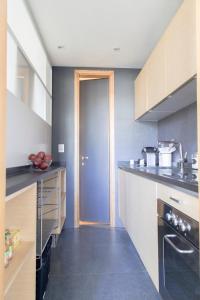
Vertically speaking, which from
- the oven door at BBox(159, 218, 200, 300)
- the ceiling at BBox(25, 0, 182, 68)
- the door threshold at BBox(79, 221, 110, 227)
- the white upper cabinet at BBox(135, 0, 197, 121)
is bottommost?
the door threshold at BBox(79, 221, 110, 227)

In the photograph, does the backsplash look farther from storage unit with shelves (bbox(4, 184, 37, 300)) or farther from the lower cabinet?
storage unit with shelves (bbox(4, 184, 37, 300))

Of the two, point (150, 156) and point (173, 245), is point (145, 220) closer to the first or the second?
point (173, 245)

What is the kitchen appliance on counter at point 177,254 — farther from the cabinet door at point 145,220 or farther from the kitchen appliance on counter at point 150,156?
the kitchen appliance on counter at point 150,156

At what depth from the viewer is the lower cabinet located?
1511mm

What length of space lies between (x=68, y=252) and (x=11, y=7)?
2.16 metres

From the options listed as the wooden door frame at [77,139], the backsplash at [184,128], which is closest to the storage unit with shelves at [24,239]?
the backsplash at [184,128]

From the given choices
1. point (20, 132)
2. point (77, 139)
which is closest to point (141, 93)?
point (77, 139)

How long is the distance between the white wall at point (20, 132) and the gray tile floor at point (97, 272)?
3.16ft

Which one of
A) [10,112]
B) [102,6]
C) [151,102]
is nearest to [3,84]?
[10,112]

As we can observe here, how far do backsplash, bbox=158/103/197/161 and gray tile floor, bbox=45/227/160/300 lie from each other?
1.15 m

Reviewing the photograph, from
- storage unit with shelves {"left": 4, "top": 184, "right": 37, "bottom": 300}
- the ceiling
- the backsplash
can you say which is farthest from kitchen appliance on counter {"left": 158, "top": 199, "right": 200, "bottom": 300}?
the ceiling

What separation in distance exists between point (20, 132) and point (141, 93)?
1.59m

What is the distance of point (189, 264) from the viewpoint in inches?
40.7

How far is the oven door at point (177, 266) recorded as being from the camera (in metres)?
1.00
